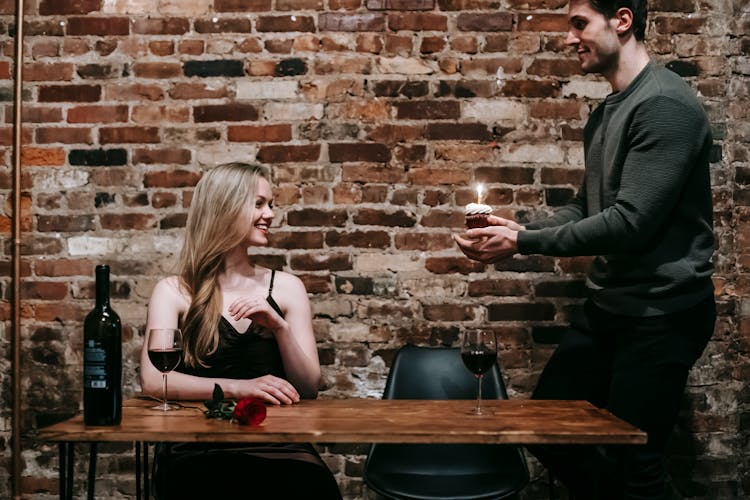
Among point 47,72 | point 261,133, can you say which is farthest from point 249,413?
point 47,72

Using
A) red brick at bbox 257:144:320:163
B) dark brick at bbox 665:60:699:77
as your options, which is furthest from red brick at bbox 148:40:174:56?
dark brick at bbox 665:60:699:77

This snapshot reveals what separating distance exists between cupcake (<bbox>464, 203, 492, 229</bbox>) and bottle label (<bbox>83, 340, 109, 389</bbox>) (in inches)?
42.6

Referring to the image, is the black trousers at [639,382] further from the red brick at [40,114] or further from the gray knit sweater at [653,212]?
the red brick at [40,114]

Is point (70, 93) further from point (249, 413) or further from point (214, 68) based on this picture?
point (249, 413)

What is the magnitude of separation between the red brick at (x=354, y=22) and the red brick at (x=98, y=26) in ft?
2.46

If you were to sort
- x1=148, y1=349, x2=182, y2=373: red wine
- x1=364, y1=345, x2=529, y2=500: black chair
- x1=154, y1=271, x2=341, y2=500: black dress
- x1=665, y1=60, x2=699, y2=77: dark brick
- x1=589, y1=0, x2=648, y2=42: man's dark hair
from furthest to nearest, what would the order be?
x1=665, y1=60, x2=699, y2=77: dark brick → x1=364, y1=345, x2=529, y2=500: black chair → x1=589, y1=0, x2=648, y2=42: man's dark hair → x1=154, y1=271, x2=341, y2=500: black dress → x1=148, y1=349, x2=182, y2=373: red wine

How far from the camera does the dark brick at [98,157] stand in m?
2.72

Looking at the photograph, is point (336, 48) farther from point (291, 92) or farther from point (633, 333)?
point (633, 333)

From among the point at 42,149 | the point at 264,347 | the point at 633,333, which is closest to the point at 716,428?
the point at 633,333

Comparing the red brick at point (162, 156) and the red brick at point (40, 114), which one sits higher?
the red brick at point (40, 114)

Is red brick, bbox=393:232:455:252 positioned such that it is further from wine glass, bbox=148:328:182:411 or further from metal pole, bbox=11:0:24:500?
metal pole, bbox=11:0:24:500

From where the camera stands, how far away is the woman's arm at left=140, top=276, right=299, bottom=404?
1.89 metres

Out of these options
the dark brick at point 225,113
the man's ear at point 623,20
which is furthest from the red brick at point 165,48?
the man's ear at point 623,20

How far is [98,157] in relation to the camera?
2721 mm
